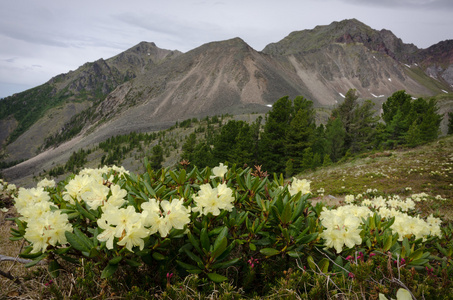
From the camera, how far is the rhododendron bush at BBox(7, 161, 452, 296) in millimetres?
1605

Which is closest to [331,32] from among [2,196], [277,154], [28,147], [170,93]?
[170,93]

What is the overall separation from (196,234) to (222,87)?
250ft

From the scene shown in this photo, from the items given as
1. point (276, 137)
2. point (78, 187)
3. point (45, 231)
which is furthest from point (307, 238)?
point (276, 137)

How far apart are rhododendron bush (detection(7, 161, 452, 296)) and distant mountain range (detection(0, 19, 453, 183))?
62.9 meters

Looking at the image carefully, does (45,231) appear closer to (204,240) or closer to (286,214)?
(204,240)

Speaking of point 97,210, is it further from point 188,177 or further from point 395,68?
point 395,68

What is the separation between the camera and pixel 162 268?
1.81 meters

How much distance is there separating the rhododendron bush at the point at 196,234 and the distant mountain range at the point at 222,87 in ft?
207

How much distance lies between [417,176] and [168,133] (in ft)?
160

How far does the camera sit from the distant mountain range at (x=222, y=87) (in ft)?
232

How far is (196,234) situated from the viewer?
77.0 inches

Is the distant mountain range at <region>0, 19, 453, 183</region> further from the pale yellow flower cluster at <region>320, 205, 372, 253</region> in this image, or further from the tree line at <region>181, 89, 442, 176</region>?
the pale yellow flower cluster at <region>320, 205, 372, 253</region>

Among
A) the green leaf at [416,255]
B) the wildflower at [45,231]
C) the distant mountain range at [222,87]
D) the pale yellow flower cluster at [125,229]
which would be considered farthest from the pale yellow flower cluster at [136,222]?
the distant mountain range at [222,87]

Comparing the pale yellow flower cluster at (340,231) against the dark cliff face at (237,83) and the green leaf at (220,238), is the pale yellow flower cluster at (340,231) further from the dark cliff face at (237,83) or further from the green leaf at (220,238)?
the dark cliff face at (237,83)
